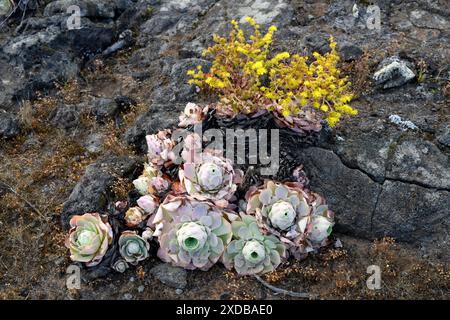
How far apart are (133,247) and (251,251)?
1055 millimetres

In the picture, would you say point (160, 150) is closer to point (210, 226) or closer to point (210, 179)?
point (210, 179)

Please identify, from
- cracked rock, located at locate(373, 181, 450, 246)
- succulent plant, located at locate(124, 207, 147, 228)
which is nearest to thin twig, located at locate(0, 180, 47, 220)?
succulent plant, located at locate(124, 207, 147, 228)

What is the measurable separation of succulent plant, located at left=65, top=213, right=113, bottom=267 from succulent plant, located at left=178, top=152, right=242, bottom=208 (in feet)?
2.73

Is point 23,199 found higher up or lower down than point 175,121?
lower down

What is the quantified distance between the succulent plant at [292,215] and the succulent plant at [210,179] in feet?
0.77

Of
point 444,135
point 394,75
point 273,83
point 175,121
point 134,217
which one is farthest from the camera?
point 394,75

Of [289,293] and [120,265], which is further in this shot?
[120,265]

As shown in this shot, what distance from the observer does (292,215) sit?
14.0ft

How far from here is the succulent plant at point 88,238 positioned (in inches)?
168

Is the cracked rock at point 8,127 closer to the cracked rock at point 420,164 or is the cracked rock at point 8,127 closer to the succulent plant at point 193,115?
the succulent plant at point 193,115

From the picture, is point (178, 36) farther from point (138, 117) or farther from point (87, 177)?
point (87, 177)

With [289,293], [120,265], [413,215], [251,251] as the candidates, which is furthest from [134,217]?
[413,215]

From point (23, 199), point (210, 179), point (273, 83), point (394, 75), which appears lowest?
point (23, 199)

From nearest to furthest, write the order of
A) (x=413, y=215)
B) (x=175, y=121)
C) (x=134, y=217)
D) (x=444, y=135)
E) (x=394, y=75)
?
(x=134, y=217)
(x=413, y=215)
(x=444, y=135)
(x=175, y=121)
(x=394, y=75)
